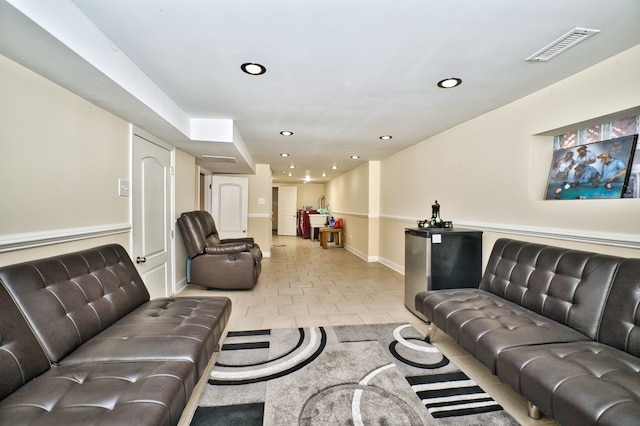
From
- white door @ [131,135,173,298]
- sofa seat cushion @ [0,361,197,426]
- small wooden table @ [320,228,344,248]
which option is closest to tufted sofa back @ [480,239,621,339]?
sofa seat cushion @ [0,361,197,426]

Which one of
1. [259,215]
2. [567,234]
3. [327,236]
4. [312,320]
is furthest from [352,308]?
[327,236]

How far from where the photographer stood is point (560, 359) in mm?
1447

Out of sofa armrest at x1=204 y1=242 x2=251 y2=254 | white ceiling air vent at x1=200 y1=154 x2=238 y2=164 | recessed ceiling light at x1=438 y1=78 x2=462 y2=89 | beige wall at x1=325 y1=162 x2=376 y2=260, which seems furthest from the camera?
beige wall at x1=325 y1=162 x2=376 y2=260

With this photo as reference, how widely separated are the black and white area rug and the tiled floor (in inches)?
6.3

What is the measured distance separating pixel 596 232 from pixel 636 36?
4.16 feet

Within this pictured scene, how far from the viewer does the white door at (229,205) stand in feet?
18.9

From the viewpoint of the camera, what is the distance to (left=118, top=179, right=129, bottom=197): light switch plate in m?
2.52

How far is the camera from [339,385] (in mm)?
1870

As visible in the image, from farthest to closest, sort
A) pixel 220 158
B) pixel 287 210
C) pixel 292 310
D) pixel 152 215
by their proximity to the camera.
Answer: pixel 287 210, pixel 220 158, pixel 292 310, pixel 152 215

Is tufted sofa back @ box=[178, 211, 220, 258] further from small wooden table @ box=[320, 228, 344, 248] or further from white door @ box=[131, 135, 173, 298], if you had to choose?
small wooden table @ box=[320, 228, 344, 248]

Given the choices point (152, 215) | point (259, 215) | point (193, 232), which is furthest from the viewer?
point (259, 215)

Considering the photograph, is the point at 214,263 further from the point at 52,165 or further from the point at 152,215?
the point at 52,165

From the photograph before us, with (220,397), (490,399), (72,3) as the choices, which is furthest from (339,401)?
(72,3)

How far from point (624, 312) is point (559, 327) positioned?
0.34 meters
